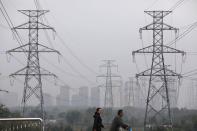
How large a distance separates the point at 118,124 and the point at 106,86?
87005mm

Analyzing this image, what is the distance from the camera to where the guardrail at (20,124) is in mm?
26575

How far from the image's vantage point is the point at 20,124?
3111 centimetres

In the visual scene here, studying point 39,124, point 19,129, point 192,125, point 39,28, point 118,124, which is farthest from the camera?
point 192,125

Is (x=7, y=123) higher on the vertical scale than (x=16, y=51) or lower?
lower

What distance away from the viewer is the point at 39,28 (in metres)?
56.2

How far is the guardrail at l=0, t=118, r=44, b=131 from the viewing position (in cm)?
2658

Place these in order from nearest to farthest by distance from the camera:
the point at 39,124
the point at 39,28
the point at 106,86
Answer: the point at 39,124
the point at 39,28
the point at 106,86

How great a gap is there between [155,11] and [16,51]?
14.1 m

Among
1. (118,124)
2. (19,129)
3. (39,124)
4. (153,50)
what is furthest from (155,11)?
(118,124)

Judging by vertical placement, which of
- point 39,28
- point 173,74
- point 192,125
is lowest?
point 192,125

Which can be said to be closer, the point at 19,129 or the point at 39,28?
the point at 19,129

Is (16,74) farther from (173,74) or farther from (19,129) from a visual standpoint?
(19,129)

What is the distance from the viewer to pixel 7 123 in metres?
27.1

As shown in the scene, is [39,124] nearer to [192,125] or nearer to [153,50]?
[153,50]
